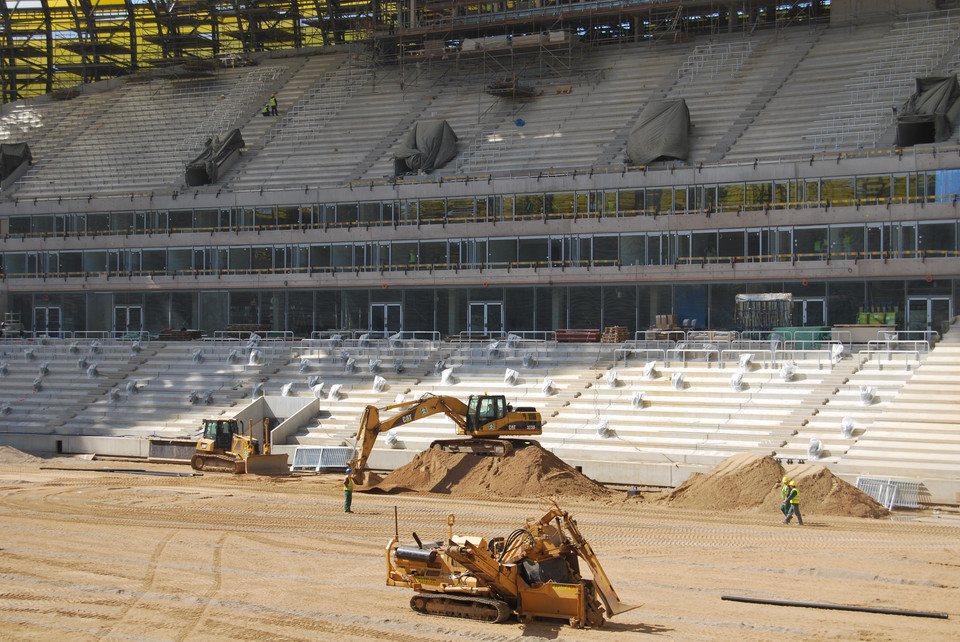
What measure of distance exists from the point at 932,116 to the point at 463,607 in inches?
1557

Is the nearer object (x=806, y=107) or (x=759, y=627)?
(x=759, y=627)

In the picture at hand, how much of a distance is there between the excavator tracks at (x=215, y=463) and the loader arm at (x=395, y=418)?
521 cm

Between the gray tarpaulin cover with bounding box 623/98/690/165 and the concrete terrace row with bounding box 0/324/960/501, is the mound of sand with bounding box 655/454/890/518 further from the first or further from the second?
the gray tarpaulin cover with bounding box 623/98/690/165

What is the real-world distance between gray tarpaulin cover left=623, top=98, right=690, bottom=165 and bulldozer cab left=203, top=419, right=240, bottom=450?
25.4 meters

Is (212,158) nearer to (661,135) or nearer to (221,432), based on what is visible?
(661,135)

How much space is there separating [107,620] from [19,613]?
164 cm

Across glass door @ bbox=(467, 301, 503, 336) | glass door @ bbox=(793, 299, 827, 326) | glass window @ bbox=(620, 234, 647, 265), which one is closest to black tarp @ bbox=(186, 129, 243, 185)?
glass door @ bbox=(467, 301, 503, 336)

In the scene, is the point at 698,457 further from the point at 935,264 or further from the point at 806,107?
the point at 806,107

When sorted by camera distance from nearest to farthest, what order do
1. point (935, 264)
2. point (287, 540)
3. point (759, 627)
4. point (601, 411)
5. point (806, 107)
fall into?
1. point (759, 627)
2. point (287, 540)
3. point (601, 411)
4. point (935, 264)
5. point (806, 107)

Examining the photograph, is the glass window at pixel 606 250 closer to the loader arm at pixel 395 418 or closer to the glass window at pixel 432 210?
the glass window at pixel 432 210

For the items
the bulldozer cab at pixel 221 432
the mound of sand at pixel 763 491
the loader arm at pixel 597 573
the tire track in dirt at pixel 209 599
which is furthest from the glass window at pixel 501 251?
the loader arm at pixel 597 573

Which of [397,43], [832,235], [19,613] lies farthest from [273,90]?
[19,613]

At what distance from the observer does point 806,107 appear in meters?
54.2

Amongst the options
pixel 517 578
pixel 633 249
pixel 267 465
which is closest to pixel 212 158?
pixel 633 249
